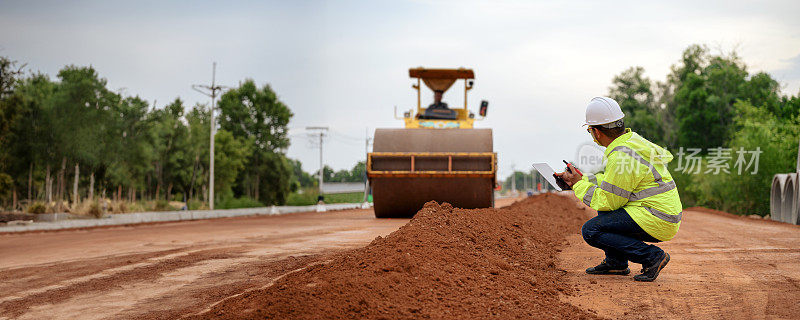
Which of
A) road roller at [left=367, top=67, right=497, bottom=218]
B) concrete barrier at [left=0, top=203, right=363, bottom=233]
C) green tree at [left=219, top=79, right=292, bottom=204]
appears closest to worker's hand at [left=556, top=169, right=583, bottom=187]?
road roller at [left=367, top=67, right=497, bottom=218]

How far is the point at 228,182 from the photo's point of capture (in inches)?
2228

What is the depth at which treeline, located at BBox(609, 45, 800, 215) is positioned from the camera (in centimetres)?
2508

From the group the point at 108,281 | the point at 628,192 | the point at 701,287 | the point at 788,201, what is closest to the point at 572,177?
the point at 628,192

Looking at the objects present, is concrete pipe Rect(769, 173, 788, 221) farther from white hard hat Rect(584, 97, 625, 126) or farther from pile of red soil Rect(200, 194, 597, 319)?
white hard hat Rect(584, 97, 625, 126)

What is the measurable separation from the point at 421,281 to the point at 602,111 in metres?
2.38

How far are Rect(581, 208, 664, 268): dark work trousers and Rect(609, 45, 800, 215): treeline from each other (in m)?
20.6

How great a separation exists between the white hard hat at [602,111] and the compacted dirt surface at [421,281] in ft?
5.04

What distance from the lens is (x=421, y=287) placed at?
5297 millimetres

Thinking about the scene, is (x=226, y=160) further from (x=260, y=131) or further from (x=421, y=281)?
(x=421, y=281)

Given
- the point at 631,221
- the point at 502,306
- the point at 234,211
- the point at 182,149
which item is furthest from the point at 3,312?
the point at 182,149

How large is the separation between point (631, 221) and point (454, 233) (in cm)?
237

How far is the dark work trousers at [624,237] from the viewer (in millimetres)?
6254

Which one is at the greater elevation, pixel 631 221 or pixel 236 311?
pixel 631 221

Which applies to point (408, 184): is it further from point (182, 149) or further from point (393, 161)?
point (182, 149)
